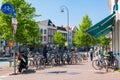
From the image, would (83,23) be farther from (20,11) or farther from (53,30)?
(53,30)

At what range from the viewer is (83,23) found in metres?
65.9

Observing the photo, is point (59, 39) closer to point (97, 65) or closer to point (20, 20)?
point (20, 20)

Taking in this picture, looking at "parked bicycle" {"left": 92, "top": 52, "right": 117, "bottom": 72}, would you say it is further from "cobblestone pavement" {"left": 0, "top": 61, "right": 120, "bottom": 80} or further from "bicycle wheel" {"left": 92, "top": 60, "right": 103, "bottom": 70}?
"cobblestone pavement" {"left": 0, "top": 61, "right": 120, "bottom": 80}

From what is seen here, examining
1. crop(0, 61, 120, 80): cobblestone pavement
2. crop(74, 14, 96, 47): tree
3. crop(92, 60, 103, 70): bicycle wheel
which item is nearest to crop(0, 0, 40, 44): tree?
crop(92, 60, 103, 70): bicycle wheel

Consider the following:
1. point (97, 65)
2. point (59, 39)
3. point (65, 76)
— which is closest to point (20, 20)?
point (97, 65)

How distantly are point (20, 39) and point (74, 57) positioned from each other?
13.0m

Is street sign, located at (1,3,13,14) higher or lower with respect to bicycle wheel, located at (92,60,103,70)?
higher

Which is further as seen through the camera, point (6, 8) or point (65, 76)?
point (6, 8)

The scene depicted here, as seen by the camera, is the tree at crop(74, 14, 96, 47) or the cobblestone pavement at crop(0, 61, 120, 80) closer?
the cobblestone pavement at crop(0, 61, 120, 80)

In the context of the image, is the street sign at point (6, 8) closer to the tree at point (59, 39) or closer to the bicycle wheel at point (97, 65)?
the bicycle wheel at point (97, 65)

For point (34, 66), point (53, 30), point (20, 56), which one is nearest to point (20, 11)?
point (34, 66)

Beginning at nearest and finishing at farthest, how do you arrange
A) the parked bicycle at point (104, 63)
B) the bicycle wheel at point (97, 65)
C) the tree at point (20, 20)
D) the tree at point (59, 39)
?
the parked bicycle at point (104, 63) → the bicycle wheel at point (97, 65) → the tree at point (20, 20) → the tree at point (59, 39)

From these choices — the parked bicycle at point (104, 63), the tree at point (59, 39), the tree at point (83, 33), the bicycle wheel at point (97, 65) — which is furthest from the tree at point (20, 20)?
the tree at point (59, 39)

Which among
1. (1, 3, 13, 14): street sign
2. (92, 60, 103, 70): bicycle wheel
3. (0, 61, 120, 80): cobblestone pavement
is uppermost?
(1, 3, 13, 14): street sign
